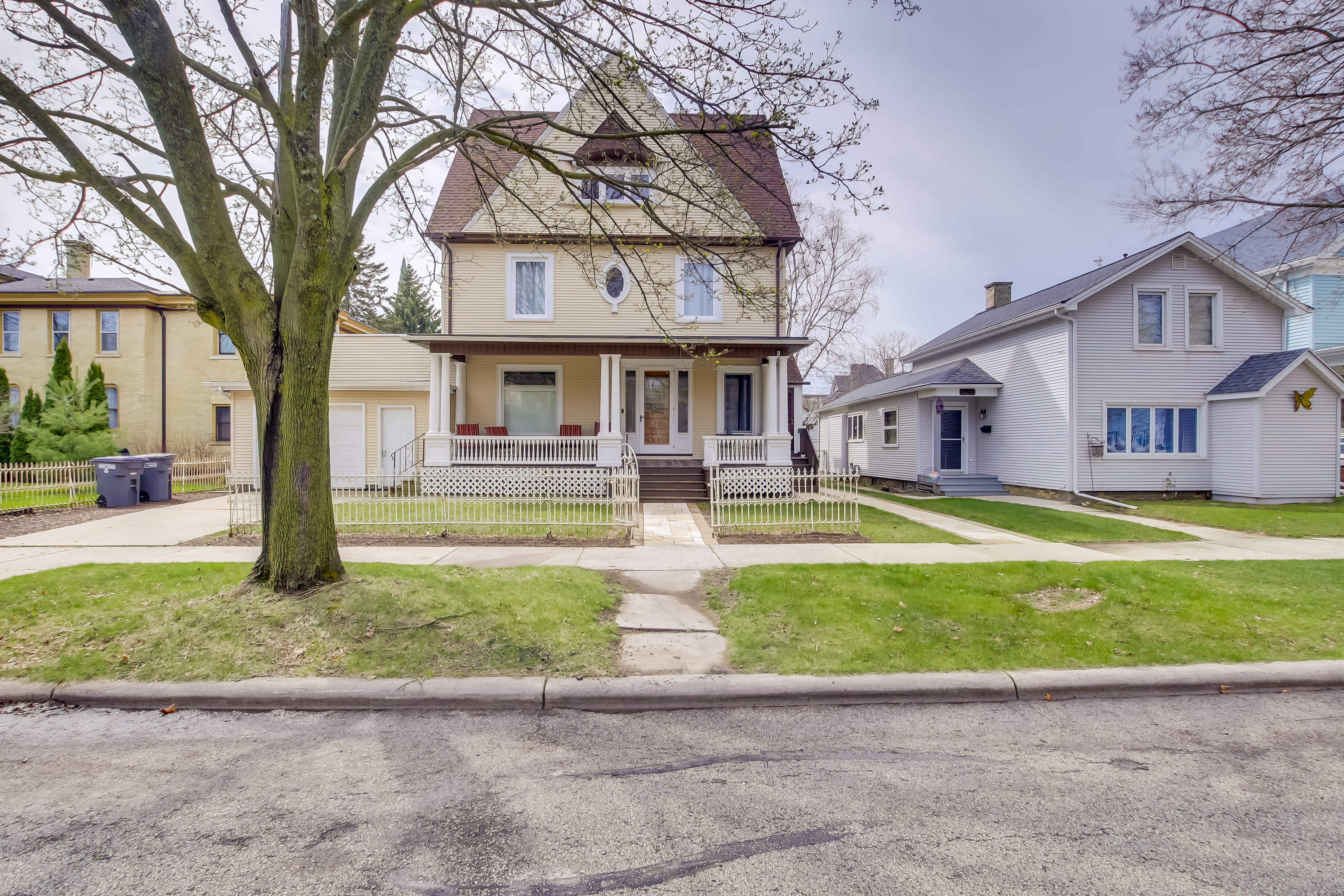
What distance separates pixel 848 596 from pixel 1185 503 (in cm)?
1477

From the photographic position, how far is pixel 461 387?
55.8 ft

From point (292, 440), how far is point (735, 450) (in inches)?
448

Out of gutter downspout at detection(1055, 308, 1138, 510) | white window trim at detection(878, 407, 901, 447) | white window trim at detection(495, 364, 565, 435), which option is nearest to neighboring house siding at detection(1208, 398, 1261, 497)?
gutter downspout at detection(1055, 308, 1138, 510)

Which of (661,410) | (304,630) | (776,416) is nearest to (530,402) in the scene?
(661,410)

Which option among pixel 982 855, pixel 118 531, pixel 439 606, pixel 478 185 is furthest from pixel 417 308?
pixel 982 855

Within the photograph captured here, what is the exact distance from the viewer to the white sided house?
50.1ft

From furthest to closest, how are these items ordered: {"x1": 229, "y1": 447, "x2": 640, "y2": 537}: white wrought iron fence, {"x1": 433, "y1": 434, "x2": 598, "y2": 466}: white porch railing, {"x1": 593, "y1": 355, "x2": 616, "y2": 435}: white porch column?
1. {"x1": 593, "y1": 355, "x2": 616, "y2": 435}: white porch column
2. {"x1": 433, "y1": 434, "x2": 598, "y2": 466}: white porch railing
3. {"x1": 229, "y1": 447, "x2": 640, "y2": 537}: white wrought iron fence

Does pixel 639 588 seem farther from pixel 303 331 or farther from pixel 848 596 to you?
pixel 303 331

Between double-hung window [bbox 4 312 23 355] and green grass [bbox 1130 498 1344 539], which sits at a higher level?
double-hung window [bbox 4 312 23 355]

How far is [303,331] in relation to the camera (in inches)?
219

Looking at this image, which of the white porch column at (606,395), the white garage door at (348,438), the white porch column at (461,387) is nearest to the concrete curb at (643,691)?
the white porch column at (606,395)

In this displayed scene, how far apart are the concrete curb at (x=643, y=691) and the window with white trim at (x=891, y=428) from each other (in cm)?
1661

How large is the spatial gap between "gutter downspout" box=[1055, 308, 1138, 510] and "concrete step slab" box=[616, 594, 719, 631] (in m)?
14.0

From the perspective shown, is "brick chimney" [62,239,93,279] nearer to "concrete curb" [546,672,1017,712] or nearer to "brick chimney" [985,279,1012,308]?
"concrete curb" [546,672,1017,712]
